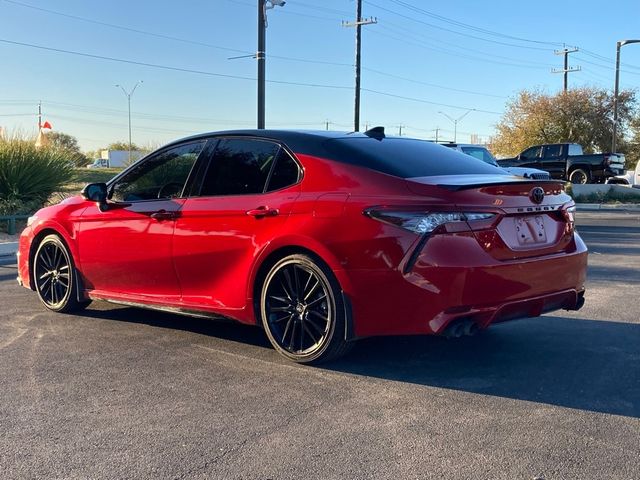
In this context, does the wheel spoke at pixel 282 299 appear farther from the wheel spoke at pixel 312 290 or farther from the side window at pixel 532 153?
the side window at pixel 532 153

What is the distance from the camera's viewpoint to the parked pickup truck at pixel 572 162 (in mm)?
27398

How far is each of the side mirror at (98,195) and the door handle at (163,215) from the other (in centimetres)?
69

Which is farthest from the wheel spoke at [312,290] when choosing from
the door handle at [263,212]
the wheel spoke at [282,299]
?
the door handle at [263,212]

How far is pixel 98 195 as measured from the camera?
234 inches

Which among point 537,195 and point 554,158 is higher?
point 554,158

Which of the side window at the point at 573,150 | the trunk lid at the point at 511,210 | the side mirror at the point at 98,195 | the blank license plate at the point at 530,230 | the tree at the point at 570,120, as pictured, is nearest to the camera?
the trunk lid at the point at 511,210

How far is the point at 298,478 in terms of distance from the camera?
3076 millimetres

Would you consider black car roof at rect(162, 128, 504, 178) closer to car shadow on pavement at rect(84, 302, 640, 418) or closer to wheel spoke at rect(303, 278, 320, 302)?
wheel spoke at rect(303, 278, 320, 302)

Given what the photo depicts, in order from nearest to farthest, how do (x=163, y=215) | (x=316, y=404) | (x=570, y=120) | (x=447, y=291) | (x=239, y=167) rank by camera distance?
(x=316, y=404) < (x=447, y=291) < (x=239, y=167) < (x=163, y=215) < (x=570, y=120)

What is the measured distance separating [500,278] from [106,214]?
3.48 metres

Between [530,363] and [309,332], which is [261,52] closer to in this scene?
[309,332]

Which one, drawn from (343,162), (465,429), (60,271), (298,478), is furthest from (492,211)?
(60,271)

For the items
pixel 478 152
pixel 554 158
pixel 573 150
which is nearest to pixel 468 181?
pixel 478 152

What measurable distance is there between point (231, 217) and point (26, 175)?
10965mm
